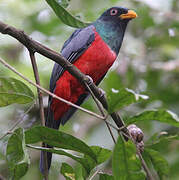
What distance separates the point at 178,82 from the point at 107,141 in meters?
1.34

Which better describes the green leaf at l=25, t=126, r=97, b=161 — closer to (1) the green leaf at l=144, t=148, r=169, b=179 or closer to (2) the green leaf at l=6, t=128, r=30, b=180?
(2) the green leaf at l=6, t=128, r=30, b=180

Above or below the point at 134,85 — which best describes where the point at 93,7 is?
above

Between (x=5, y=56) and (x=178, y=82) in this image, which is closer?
(x=178, y=82)

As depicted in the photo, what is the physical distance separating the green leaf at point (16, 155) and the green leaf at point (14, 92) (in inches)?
10.4

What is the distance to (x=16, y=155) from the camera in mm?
2105

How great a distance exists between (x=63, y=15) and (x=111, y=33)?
4.75 feet

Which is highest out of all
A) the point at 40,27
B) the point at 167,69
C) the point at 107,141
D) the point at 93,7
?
the point at 93,7

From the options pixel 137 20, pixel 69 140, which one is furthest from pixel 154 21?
pixel 69 140

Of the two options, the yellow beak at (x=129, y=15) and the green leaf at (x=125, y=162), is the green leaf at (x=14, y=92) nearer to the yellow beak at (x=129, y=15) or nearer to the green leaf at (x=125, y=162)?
the green leaf at (x=125, y=162)

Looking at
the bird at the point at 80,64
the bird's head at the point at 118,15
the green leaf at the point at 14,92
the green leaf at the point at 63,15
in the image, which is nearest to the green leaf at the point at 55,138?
the green leaf at the point at 14,92

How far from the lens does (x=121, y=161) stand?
1.99 metres

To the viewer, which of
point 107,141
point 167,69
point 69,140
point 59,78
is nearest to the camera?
point 69,140

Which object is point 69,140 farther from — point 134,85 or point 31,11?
point 31,11

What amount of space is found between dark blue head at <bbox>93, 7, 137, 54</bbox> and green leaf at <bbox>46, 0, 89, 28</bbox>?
118 centimetres
